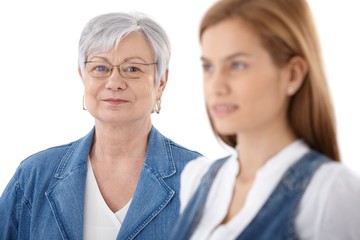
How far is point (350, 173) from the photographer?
4.63 ft

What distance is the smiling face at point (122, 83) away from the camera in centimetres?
240

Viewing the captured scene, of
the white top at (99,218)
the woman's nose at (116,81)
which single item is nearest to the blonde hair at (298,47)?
the woman's nose at (116,81)

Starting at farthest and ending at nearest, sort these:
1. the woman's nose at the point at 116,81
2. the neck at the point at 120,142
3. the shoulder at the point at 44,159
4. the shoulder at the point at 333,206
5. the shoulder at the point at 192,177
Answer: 1. the shoulder at the point at 44,159
2. the neck at the point at 120,142
3. the woman's nose at the point at 116,81
4. the shoulder at the point at 192,177
5. the shoulder at the point at 333,206

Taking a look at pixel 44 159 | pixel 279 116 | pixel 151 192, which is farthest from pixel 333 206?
pixel 44 159

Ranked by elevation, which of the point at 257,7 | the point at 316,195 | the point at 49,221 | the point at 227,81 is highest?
the point at 257,7

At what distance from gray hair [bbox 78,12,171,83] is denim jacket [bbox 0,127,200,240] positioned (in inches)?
13.5

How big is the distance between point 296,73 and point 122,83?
1.05 m

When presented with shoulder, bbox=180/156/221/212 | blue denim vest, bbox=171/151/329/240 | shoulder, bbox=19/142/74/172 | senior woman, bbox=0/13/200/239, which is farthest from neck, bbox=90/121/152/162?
blue denim vest, bbox=171/151/329/240

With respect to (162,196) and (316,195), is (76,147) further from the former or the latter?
(316,195)

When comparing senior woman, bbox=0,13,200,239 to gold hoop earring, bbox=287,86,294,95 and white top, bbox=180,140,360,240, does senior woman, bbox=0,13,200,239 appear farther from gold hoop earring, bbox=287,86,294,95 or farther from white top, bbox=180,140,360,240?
gold hoop earring, bbox=287,86,294,95

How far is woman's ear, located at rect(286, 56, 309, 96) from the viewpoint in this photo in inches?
57.4

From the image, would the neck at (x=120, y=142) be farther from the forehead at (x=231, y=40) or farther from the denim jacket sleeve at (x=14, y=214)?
the forehead at (x=231, y=40)

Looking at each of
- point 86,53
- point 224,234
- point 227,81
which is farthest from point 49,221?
point 227,81

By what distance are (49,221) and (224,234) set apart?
1.20 metres
